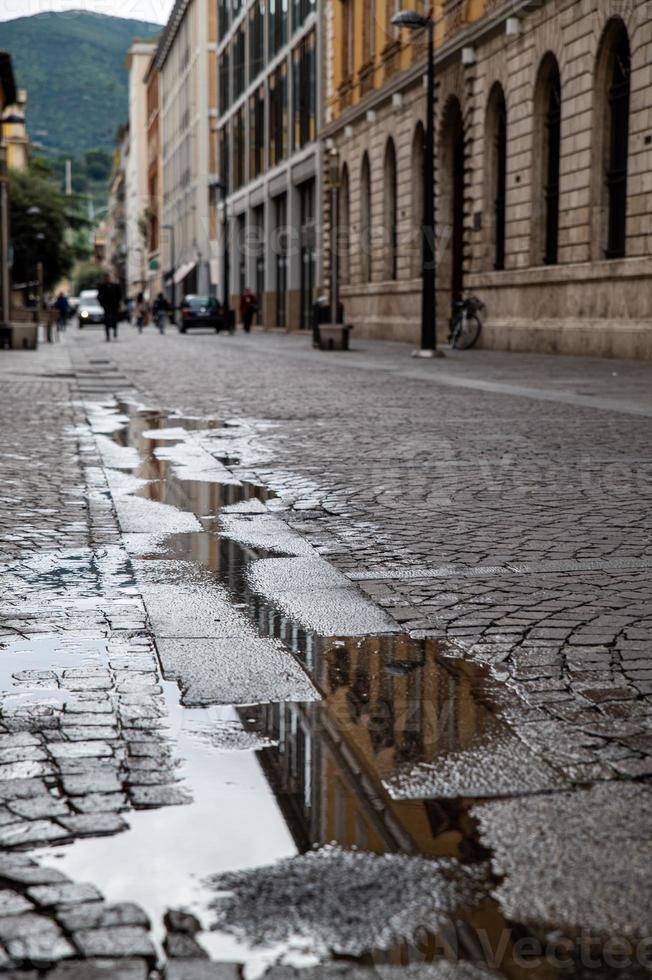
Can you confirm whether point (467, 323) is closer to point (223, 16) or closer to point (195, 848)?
point (195, 848)

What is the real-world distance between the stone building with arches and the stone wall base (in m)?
0.04

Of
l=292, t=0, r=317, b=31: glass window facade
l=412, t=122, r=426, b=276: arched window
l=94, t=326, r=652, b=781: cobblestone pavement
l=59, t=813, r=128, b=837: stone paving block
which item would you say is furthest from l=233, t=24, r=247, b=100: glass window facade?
l=59, t=813, r=128, b=837: stone paving block

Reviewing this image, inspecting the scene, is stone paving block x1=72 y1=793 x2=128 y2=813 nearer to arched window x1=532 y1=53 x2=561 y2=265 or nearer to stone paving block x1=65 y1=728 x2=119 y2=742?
stone paving block x1=65 y1=728 x2=119 y2=742

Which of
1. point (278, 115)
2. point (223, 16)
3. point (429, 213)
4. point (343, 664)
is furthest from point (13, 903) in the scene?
point (223, 16)

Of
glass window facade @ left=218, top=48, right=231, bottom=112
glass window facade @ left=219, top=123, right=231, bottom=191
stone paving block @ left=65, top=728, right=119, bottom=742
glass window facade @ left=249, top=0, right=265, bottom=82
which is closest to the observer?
stone paving block @ left=65, top=728, right=119, bottom=742

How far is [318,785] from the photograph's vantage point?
115 inches

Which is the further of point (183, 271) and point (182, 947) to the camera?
point (183, 271)

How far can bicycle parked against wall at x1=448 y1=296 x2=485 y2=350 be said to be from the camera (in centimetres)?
2955

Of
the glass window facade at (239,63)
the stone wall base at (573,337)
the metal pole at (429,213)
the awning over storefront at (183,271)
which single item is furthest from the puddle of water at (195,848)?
the awning over storefront at (183,271)

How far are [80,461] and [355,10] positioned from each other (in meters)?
36.7

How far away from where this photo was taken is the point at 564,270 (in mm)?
25312

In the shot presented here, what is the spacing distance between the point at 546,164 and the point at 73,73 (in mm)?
118403

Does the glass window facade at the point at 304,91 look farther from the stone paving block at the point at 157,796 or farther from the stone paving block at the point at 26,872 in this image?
the stone paving block at the point at 26,872

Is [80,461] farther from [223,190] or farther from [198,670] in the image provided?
[223,190]
